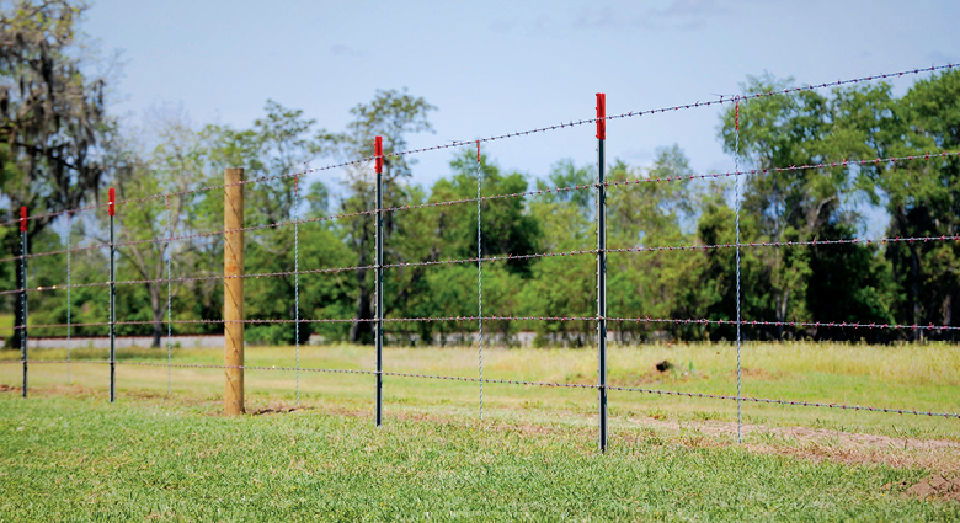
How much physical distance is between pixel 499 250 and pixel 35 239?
13.3 m

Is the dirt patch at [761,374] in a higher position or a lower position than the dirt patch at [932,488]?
lower

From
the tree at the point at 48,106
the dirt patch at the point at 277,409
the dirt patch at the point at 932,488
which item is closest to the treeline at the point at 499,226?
the tree at the point at 48,106

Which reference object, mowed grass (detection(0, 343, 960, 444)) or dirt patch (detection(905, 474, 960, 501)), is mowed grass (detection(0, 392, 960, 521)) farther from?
mowed grass (detection(0, 343, 960, 444))

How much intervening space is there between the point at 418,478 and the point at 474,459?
2.50 feet

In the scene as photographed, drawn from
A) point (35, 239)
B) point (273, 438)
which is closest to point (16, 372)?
point (35, 239)

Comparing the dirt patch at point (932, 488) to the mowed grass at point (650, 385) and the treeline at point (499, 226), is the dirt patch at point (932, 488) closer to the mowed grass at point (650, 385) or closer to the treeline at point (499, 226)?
the mowed grass at point (650, 385)

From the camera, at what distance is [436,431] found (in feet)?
29.5

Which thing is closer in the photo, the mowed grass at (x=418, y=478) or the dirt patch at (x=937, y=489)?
the mowed grass at (x=418, y=478)

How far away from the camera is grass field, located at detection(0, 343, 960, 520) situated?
5.95 m

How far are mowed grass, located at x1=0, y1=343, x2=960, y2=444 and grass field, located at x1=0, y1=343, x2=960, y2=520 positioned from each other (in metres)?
0.10

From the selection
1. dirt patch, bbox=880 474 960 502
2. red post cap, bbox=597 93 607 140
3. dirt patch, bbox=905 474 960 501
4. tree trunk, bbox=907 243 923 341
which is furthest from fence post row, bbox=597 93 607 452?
tree trunk, bbox=907 243 923 341

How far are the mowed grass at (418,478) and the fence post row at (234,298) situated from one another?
4.76 feet

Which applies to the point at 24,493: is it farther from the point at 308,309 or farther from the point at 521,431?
the point at 308,309

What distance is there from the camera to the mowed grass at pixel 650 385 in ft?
37.3
